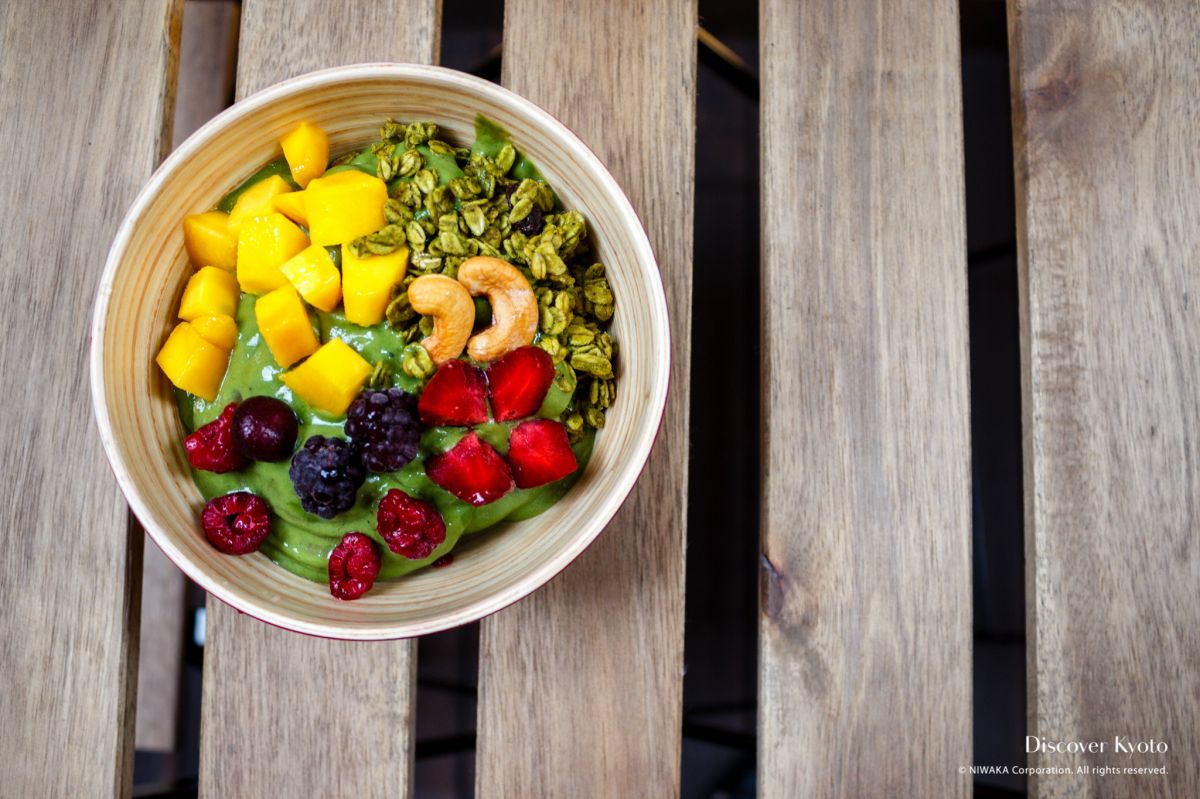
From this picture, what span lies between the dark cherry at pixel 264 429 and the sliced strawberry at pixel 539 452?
0.23 metres

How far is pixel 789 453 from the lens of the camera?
112 cm

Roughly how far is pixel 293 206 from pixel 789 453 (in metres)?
0.65

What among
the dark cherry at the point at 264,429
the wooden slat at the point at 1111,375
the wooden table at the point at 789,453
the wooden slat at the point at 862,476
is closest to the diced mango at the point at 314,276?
the dark cherry at the point at 264,429

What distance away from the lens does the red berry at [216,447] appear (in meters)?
0.93

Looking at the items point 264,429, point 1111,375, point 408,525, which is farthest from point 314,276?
point 1111,375

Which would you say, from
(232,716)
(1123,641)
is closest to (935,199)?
(1123,641)

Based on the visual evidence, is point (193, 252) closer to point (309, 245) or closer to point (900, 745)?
point (309, 245)

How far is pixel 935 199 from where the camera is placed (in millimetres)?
1153

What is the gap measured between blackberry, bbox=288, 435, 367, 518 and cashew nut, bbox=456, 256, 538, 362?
16 centimetres

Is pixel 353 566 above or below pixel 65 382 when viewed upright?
below

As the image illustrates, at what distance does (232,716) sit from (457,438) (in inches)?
19.9

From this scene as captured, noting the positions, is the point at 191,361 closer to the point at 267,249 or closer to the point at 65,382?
the point at 267,249

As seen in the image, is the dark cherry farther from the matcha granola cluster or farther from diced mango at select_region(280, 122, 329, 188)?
diced mango at select_region(280, 122, 329, 188)

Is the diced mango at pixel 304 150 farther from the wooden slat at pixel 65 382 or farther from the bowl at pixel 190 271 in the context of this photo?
the wooden slat at pixel 65 382
